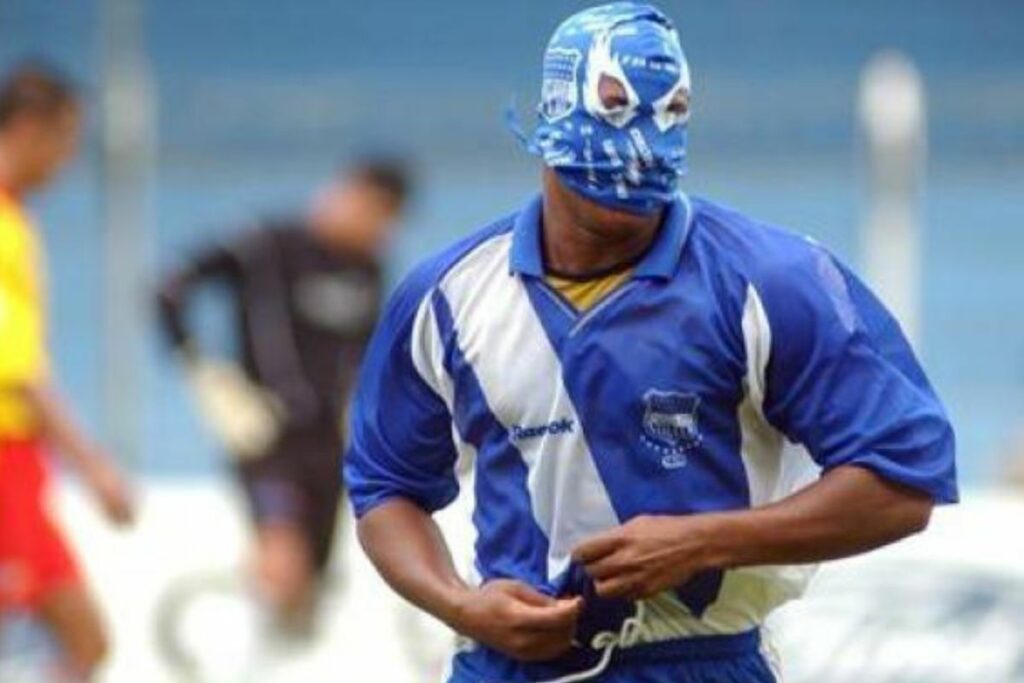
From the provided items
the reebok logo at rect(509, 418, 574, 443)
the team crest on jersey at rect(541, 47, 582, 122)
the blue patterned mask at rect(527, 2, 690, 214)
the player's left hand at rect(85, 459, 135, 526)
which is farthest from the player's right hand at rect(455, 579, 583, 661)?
the player's left hand at rect(85, 459, 135, 526)

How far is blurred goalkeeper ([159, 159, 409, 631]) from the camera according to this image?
1463 centimetres

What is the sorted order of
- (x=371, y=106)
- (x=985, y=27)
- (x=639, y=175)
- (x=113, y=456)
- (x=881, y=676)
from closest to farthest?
1. (x=639, y=175)
2. (x=881, y=676)
3. (x=113, y=456)
4. (x=371, y=106)
5. (x=985, y=27)

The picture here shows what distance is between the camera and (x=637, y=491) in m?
6.17

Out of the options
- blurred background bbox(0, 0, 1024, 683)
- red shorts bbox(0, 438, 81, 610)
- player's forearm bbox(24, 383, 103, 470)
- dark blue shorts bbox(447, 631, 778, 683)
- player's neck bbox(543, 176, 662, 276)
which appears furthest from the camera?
blurred background bbox(0, 0, 1024, 683)

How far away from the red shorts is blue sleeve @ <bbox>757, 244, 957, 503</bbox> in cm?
587

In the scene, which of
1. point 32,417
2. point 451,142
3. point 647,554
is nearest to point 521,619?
point 647,554

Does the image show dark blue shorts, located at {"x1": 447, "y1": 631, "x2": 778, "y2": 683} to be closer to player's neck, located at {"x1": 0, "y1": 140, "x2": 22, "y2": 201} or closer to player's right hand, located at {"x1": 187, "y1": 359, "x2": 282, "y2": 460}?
player's neck, located at {"x1": 0, "y1": 140, "x2": 22, "y2": 201}

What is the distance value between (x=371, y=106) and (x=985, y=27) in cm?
432

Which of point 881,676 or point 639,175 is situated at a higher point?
point 639,175

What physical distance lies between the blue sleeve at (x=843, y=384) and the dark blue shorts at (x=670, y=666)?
0.40 metres

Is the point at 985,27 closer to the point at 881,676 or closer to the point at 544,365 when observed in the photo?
the point at 881,676

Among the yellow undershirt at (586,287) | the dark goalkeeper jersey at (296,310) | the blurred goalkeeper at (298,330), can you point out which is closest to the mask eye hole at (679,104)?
the yellow undershirt at (586,287)

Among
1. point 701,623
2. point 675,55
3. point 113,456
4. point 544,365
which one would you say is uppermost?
point 675,55

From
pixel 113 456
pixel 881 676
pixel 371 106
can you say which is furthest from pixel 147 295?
pixel 881 676
